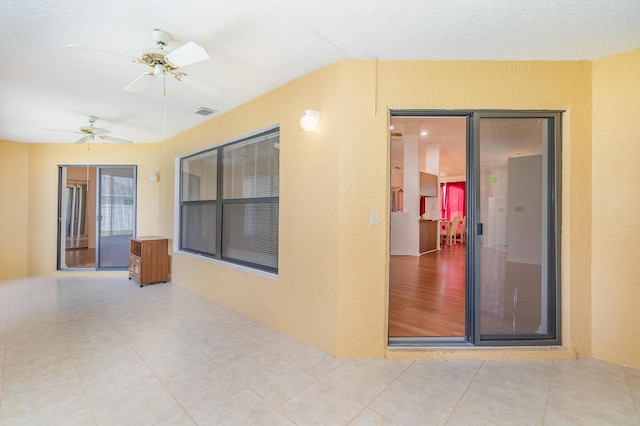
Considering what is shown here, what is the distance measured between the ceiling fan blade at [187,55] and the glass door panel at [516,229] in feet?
7.59

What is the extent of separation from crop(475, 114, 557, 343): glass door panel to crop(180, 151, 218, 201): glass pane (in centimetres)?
347

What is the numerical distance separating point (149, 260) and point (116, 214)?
1.62 metres

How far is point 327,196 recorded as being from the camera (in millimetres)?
2541

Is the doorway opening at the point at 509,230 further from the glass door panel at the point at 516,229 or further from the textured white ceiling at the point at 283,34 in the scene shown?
the textured white ceiling at the point at 283,34

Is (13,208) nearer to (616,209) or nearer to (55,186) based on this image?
(55,186)

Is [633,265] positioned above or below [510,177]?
below

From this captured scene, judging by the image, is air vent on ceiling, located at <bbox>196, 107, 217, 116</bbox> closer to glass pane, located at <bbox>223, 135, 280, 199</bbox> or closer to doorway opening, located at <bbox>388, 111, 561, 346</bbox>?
glass pane, located at <bbox>223, 135, 280, 199</bbox>

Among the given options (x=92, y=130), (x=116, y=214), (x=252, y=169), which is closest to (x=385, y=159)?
→ (x=252, y=169)

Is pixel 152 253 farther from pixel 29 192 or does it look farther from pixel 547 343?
pixel 547 343

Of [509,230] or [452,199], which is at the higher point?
[452,199]

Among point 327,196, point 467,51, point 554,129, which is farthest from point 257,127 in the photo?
point 554,129

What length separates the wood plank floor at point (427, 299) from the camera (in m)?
2.86

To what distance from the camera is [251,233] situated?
355cm

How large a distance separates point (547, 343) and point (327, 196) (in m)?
2.34
